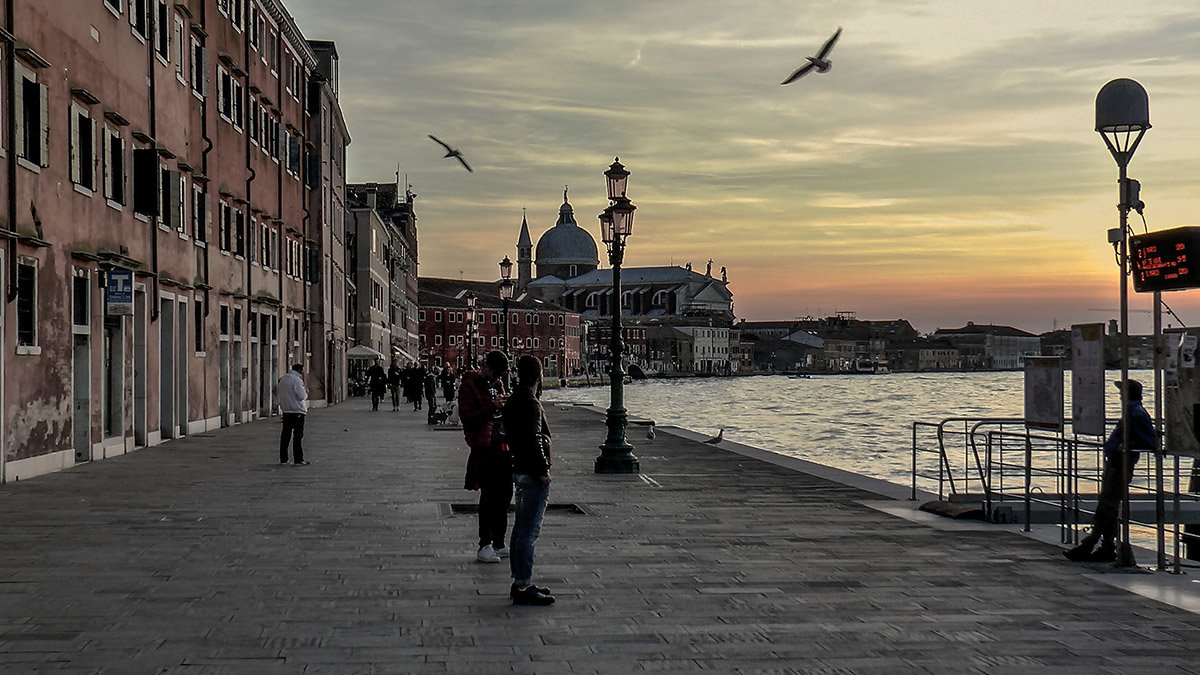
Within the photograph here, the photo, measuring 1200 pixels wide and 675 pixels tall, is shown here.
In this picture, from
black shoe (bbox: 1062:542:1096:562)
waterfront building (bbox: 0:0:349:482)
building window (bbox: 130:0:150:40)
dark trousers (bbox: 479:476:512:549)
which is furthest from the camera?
building window (bbox: 130:0:150:40)

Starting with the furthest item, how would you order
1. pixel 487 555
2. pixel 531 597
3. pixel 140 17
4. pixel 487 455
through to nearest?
pixel 140 17 < pixel 487 455 < pixel 487 555 < pixel 531 597

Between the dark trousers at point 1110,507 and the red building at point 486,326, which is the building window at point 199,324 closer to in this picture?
the dark trousers at point 1110,507

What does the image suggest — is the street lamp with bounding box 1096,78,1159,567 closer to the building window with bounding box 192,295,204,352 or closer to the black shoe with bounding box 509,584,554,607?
the black shoe with bounding box 509,584,554,607

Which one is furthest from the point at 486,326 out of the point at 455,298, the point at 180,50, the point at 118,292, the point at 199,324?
the point at 118,292

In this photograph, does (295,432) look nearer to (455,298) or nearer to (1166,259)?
(1166,259)

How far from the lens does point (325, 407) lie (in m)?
56.8

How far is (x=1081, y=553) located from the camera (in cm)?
1257

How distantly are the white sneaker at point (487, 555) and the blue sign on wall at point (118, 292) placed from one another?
1481cm

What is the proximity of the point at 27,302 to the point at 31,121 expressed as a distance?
8.60 ft

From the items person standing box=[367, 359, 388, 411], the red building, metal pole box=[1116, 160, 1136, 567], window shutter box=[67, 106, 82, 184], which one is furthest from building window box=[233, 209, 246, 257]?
the red building

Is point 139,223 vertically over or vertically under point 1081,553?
over

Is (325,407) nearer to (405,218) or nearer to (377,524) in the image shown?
(377,524)

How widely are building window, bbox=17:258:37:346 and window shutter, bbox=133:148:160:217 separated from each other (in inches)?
251

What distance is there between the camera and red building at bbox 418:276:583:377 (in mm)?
171500
